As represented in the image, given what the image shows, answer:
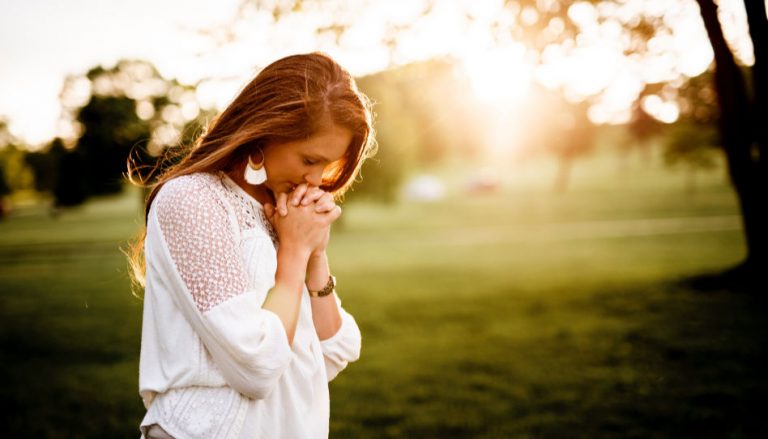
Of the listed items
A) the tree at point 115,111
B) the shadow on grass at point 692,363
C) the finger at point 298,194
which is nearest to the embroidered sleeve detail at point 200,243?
the finger at point 298,194

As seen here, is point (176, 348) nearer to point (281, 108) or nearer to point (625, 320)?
point (281, 108)

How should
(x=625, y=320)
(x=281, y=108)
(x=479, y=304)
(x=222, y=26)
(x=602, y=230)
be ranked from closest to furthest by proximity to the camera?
(x=281, y=108)
(x=222, y=26)
(x=625, y=320)
(x=479, y=304)
(x=602, y=230)

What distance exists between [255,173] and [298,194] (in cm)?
16

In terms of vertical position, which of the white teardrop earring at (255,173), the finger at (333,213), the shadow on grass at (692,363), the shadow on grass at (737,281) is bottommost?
the shadow on grass at (737,281)

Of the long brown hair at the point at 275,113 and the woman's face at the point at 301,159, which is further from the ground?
the long brown hair at the point at 275,113

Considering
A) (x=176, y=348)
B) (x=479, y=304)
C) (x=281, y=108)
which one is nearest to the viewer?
Result: (x=176, y=348)

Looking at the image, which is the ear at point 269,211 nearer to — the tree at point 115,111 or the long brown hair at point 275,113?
the long brown hair at point 275,113

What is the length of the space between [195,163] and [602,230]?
26674 millimetres

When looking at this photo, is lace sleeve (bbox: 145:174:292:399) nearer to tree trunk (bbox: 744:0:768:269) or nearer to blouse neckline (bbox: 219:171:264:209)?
blouse neckline (bbox: 219:171:264:209)

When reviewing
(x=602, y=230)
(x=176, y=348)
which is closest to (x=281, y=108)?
(x=176, y=348)

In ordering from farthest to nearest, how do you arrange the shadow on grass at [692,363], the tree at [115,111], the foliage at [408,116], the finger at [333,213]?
1. the tree at [115,111]
2. the foliage at [408,116]
3. the shadow on grass at [692,363]
4. the finger at [333,213]

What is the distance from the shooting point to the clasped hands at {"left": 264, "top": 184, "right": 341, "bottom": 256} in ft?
6.34

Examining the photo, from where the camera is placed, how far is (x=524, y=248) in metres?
21.2

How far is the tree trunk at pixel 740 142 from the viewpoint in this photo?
30.6ft
